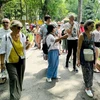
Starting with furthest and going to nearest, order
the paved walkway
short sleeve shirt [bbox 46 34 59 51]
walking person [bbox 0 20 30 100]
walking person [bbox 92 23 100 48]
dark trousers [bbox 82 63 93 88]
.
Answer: walking person [bbox 92 23 100 48], short sleeve shirt [bbox 46 34 59 51], dark trousers [bbox 82 63 93 88], the paved walkway, walking person [bbox 0 20 30 100]

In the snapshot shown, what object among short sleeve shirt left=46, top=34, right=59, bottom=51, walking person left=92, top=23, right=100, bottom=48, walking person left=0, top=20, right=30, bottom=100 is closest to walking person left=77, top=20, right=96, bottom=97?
short sleeve shirt left=46, top=34, right=59, bottom=51

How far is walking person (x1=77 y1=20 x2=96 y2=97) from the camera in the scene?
225 inches

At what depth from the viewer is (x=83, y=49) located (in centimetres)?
584

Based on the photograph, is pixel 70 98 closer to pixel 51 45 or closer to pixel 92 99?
pixel 92 99

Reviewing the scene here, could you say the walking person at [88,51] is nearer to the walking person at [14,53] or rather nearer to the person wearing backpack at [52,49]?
the person wearing backpack at [52,49]

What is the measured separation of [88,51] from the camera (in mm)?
5750

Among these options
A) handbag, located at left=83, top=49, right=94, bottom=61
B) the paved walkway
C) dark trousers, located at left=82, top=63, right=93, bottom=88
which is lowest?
the paved walkway

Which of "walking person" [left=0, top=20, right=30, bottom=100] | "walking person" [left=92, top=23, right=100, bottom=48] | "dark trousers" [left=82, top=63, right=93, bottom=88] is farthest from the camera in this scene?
"walking person" [left=92, top=23, right=100, bottom=48]

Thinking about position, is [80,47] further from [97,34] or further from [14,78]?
[97,34]

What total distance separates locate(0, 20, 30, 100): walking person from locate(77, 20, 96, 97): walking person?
147 cm

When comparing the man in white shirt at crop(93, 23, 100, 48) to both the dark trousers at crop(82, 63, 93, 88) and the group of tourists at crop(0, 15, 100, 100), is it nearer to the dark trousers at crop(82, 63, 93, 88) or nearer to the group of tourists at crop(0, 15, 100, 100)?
the group of tourists at crop(0, 15, 100, 100)

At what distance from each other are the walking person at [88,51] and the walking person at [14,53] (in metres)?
1.47

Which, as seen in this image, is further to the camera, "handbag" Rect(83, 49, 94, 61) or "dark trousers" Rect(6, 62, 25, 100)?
"handbag" Rect(83, 49, 94, 61)

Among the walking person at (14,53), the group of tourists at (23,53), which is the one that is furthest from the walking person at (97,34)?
the walking person at (14,53)
